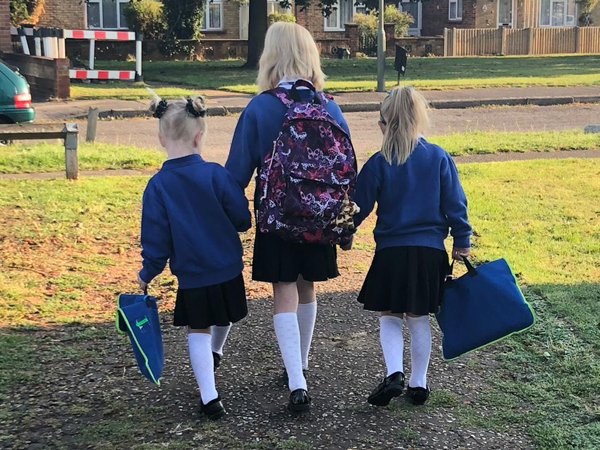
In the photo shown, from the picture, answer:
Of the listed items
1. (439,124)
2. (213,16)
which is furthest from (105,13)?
(439,124)

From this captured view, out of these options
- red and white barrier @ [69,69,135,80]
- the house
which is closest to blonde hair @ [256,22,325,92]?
red and white barrier @ [69,69,135,80]

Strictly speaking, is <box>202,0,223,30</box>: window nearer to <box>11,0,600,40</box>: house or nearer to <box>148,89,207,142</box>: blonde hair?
<box>11,0,600,40</box>: house

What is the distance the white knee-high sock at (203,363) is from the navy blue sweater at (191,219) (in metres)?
0.26

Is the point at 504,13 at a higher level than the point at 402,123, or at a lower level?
higher

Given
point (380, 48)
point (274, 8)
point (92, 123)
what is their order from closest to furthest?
point (92, 123) < point (380, 48) < point (274, 8)

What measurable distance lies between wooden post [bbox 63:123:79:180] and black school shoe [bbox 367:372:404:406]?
6.24m

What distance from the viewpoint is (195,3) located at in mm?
32781

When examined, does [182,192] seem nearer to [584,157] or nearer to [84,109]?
[584,157]

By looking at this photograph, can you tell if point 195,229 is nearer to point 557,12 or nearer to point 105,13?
point 105,13

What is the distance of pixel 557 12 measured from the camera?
46500 mm

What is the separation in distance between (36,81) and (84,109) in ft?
11.6

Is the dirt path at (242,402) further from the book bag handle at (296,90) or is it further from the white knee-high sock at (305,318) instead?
the book bag handle at (296,90)

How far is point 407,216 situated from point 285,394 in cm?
110

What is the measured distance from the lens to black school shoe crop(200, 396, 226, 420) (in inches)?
160
